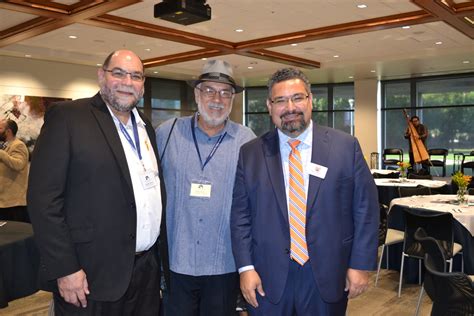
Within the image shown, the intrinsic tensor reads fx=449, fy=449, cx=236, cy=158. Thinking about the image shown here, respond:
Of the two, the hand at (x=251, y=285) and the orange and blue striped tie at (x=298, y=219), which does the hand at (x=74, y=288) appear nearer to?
the hand at (x=251, y=285)

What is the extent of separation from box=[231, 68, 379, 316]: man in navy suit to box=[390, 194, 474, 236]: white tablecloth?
2645 millimetres

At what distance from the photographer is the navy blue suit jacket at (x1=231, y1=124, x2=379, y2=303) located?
1.95m

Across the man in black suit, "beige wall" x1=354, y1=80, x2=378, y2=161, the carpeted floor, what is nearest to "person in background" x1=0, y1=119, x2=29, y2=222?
the carpeted floor

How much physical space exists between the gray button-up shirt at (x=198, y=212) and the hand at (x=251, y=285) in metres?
0.26

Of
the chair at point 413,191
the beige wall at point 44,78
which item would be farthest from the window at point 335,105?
the chair at point 413,191

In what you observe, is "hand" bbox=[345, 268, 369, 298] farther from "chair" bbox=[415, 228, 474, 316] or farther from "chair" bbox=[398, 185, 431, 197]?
"chair" bbox=[398, 185, 431, 197]

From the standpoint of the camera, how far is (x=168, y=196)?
228 cm

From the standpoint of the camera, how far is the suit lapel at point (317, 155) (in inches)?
76.8

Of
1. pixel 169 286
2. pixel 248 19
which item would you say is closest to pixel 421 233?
pixel 169 286

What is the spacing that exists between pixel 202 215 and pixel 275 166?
0.46m

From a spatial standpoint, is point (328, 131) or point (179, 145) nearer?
point (328, 131)

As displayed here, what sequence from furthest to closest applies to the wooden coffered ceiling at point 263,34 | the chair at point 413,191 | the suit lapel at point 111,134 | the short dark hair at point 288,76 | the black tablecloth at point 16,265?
the wooden coffered ceiling at point 263,34
the chair at point 413,191
the black tablecloth at point 16,265
the short dark hair at point 288,76
the suit lapel at point 111,134

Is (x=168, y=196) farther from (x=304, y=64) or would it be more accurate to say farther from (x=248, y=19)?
(x=304, y=64)

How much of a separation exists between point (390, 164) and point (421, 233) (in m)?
10.3
